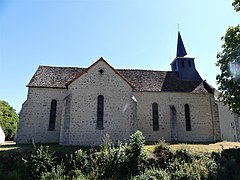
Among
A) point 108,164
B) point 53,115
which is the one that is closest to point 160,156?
point 108,164

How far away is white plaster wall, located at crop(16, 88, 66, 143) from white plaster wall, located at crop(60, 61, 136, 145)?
3499 millimetres

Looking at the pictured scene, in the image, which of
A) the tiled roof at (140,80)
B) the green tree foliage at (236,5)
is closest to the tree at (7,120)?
the tiled roof at (140,80)

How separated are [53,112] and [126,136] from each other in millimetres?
8842

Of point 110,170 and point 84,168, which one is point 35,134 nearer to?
point 84,168

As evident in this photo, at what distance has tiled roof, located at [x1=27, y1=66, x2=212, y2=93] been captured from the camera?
2361 centimetres

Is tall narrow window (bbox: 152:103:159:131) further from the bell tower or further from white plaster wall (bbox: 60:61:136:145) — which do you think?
the bell tower

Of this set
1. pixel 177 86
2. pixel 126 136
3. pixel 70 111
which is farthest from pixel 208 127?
pixel 70 111

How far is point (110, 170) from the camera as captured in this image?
1280 centimetres

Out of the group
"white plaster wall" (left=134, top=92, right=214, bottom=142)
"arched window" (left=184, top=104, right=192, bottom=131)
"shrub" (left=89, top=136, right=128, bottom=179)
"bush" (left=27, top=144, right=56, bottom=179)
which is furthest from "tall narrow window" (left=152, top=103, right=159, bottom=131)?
"bush" (left=27, top=144, right=56, bottom=179)

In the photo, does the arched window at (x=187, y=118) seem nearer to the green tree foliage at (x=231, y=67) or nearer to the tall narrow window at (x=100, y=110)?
the green tree foliage at (x=231, y=67)

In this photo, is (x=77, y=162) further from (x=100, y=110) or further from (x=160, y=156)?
(x=100, y=110)

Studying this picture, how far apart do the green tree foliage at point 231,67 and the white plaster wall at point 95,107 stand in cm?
869

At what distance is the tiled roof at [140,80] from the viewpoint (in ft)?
77.5

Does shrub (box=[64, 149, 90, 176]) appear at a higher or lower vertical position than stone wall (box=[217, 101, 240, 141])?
lower
